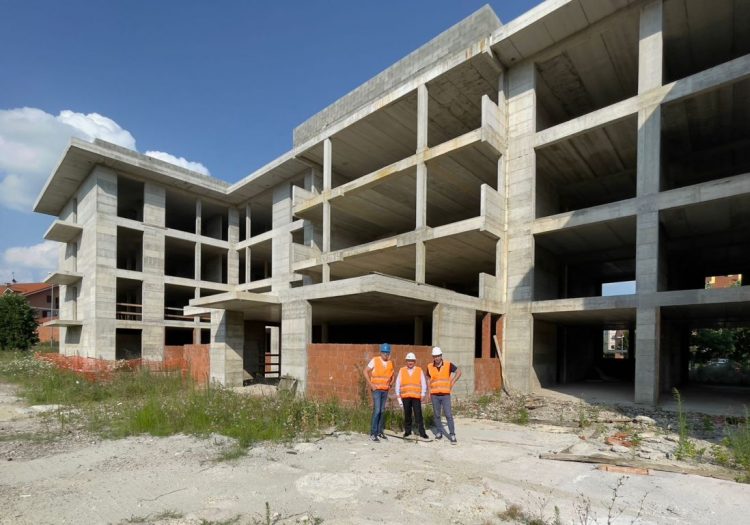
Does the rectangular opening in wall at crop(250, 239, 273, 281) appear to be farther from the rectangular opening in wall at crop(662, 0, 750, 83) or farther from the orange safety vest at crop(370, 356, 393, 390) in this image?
the rectangular opening in wall at crop(662, 0, 750, 83)

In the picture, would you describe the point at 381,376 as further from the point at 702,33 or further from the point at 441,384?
the point at 702,33

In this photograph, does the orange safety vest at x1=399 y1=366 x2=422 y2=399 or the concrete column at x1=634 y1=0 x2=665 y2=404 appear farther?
the concrete column at x1=634 y1=0 x2=665 y2=404

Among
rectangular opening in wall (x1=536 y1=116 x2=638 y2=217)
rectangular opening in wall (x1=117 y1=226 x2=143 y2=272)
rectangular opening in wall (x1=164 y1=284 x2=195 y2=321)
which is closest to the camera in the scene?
rectangular opening in wall (x1=536 y1=116 x2=638 y2=217)

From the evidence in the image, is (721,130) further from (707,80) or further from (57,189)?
(57,189)

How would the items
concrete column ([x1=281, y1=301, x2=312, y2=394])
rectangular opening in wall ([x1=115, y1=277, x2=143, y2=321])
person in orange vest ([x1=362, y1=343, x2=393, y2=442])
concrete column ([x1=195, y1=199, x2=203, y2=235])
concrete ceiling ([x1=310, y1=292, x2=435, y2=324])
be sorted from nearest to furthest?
person in orange vest ([x1=362, y1=343, x2=393, y2=442])
concrete ceiling ([x1=310, y1=292, x2=435, y2=324])
concrete column ([x1=281, y1=301, x2=312, y2=394])
rectangular opening in wall ([x1=115, y1=277, x2=143, y2=321])
concrete column ([x1=195, y1=199, x2=203, y2=235])

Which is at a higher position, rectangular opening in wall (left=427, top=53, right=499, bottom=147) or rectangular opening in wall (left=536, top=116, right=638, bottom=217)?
rectangular opening in wall (left=427, top=53, right=499, bottom=147)

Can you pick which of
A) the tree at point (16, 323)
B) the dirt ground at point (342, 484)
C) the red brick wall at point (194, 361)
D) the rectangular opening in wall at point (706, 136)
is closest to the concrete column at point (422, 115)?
the rectangular opening in wall at point (706, 136)

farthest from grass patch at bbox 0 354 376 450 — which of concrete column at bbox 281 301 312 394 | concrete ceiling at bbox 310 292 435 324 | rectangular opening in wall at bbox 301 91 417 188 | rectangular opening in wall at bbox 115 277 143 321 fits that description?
rectangular opening in wall at bbox 115 277 143 321

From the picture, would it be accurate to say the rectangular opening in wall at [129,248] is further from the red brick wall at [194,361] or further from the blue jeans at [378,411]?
the blue jeans at [378,411]

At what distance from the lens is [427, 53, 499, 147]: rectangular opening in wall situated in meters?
15.9

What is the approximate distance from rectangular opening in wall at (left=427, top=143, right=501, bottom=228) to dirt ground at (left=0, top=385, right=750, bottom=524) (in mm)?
9812

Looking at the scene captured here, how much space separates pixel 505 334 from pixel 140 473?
12.5 metres

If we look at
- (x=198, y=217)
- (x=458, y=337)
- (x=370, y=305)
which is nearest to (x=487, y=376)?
(x=458, y=337)

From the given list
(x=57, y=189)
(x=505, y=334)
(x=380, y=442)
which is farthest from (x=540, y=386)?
(x=57, y=189)
